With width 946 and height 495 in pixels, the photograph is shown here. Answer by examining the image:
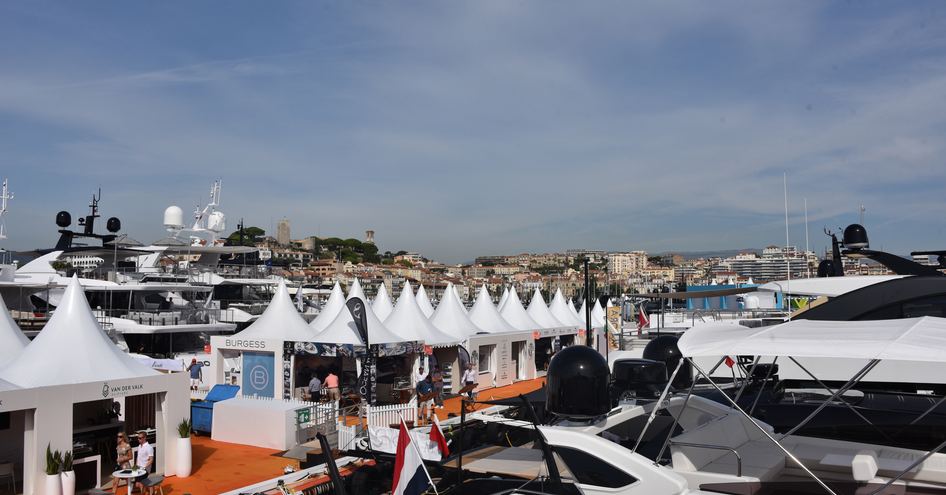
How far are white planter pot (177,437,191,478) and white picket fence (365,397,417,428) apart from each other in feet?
12.6

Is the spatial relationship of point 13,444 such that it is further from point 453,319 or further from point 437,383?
point 453,319

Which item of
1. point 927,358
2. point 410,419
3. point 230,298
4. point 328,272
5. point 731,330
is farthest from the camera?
point 328,272

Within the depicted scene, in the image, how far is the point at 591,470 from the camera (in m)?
8.61

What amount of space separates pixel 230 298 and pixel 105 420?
35336 millimetres

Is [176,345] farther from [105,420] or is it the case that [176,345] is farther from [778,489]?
[778,489]

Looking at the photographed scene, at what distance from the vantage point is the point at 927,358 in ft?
21.2

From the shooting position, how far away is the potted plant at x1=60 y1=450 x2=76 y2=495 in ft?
36.1

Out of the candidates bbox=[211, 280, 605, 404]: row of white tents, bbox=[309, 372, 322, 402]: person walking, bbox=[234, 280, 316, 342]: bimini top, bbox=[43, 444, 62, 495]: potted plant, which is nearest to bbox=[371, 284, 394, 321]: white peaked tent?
bbox=[211, 280, 605, 404]: row of white tents

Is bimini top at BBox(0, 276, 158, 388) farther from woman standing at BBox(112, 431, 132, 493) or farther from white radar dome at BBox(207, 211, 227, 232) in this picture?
white radar dome at BBox(207, 211, 227, 232)

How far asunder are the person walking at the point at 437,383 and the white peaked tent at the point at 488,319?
218 inches

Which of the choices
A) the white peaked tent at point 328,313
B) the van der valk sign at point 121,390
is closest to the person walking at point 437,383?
the white peaked tent at point 328,313

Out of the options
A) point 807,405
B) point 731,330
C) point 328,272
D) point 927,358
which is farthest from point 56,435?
point 328,272

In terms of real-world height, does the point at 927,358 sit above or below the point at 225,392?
above

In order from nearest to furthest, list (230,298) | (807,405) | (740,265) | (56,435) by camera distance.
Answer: (56,435) → (807,405) → (230,298) → (740,265)
